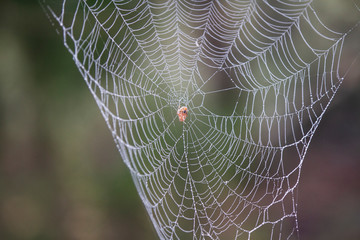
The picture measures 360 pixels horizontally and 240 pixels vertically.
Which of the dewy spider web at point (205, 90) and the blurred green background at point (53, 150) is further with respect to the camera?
the blurred green background at point (53, 150)

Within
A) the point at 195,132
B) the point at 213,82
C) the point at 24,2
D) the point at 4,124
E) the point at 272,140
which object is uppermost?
the point at 24,2

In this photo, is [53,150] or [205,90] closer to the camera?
[205,90]

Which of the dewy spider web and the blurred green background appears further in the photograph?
the blurred green background

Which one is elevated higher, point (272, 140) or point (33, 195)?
point (33, 195)

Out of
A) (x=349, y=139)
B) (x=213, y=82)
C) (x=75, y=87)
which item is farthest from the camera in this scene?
(x=349, y=139)

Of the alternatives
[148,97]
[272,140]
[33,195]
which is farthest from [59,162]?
[272,140]

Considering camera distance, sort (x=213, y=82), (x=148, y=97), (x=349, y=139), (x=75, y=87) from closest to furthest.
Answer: (x=148, y=97), (x=213, y=82), (x=75, y=87), (x=349, y=139)

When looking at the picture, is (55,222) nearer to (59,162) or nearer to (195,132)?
(59,162)

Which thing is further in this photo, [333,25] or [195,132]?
[333,25]
